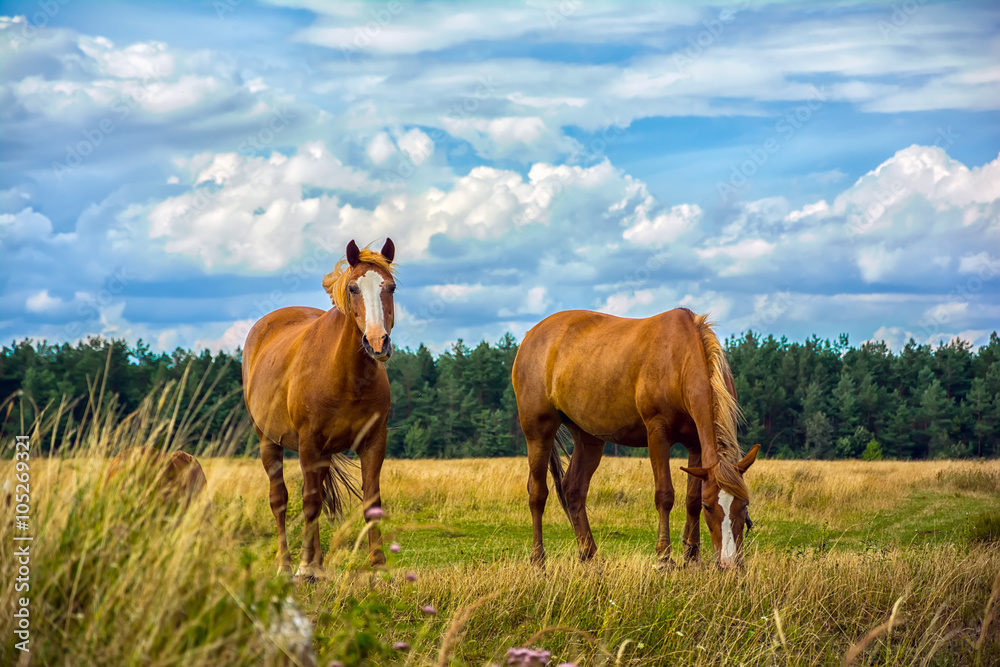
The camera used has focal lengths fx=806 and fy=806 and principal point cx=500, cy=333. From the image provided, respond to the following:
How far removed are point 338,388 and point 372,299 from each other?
963mm

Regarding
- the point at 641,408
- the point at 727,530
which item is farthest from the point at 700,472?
the point at 641,408

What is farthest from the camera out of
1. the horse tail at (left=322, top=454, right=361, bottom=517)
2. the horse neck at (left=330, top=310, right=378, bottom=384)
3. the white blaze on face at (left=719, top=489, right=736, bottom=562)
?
the horse tail at (left=322, top=454, right=361, bottom=517)

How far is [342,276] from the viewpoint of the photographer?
6961 millimetres

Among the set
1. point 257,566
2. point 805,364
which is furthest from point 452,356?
point 257,566

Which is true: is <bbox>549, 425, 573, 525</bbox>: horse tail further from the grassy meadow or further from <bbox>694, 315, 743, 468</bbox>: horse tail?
<bbox>694, 315, 743, 468</bbox>: horse tail

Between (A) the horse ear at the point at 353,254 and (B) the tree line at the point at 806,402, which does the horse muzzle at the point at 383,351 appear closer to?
(A) the horse ear at the point at 353,254

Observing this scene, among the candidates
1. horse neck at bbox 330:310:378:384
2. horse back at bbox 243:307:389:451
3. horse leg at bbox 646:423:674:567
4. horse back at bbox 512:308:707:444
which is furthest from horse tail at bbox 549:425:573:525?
horse neck at bbox 330:310:378:384

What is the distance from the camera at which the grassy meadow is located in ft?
8.94

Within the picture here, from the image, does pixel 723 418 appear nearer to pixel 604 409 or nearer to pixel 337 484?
pixel 604 409

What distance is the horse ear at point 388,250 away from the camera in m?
6.95

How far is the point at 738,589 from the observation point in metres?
5.74

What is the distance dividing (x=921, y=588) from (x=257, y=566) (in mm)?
5216

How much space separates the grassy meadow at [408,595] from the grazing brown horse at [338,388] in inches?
26.9

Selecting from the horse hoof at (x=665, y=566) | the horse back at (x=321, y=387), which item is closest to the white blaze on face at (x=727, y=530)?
the horse hoof at (x=665, y=566)
